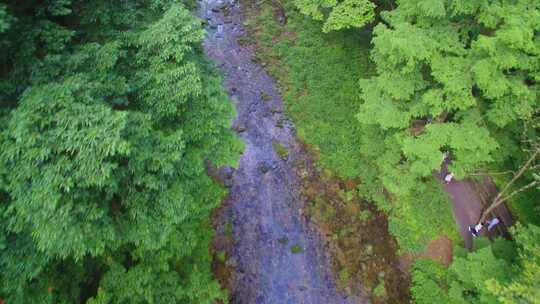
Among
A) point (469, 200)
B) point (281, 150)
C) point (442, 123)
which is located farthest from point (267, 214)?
point (469, 200)

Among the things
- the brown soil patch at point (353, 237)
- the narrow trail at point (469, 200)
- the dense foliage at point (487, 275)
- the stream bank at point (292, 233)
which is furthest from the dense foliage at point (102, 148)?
the narrow trail at point (469, 200)

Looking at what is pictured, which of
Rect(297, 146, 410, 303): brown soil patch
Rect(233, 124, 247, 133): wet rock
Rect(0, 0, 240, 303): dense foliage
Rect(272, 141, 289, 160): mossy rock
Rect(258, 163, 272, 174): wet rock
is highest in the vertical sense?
Rect(0, 0, 240, 303): dense foliage

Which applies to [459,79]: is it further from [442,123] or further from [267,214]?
[267,214]

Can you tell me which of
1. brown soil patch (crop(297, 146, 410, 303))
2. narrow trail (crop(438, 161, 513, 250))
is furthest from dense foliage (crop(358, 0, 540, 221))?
brown soil patch (crop(297, 146, 410, 303))

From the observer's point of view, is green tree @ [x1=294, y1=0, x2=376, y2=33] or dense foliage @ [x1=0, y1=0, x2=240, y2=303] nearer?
dense foliage @ [x1=0, y1=0, x2=240, y2=303]

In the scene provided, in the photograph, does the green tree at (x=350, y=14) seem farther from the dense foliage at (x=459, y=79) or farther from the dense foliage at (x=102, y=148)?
the dense foliage at (x=102, y=148)

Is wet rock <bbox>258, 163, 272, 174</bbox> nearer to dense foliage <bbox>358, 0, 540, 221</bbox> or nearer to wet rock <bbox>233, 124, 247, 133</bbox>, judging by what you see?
wet rock <bbox>233, 124, 247, 133</bbox>
